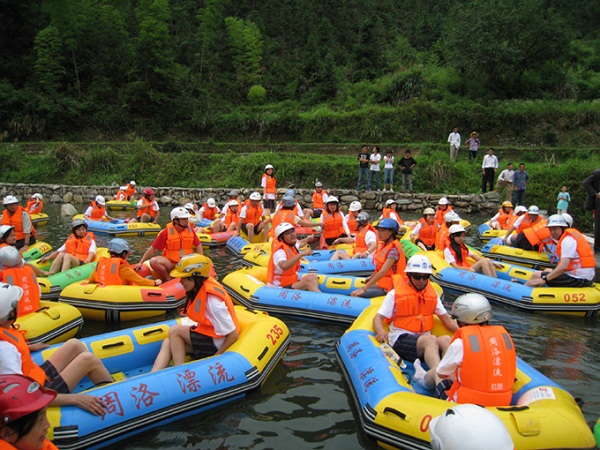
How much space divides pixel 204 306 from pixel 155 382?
837 mm

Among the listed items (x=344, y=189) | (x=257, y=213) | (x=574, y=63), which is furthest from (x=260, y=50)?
(x=257, y=213)

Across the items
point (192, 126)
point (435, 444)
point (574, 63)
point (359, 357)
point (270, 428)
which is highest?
point (574, 63)

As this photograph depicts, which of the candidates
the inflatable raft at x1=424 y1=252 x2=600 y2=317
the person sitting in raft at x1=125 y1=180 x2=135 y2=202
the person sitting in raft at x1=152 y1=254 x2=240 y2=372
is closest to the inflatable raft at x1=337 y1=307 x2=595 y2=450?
the person sitting in raft at x1=152 y1=254 x2=240 y2=372

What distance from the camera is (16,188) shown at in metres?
25.5

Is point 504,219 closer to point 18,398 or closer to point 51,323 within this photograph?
point 51,323

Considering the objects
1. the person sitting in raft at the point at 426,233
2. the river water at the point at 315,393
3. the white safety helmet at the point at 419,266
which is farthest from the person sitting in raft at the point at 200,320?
the person sitting in raft at the point at 426,233

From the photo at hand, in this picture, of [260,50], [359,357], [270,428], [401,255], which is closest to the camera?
[270,428]

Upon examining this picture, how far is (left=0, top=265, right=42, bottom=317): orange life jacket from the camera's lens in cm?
562

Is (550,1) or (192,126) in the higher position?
(550,1)

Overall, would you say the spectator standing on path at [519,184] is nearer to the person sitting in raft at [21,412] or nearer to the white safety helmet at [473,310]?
the white safety helmet at [473,310]

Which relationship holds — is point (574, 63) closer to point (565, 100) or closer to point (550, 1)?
point (565, 100)

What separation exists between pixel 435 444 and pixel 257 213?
1055cm

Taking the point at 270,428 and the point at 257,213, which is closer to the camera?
the point at 270,428

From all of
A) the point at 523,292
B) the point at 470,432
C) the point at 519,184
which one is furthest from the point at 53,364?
the point at 519,184
